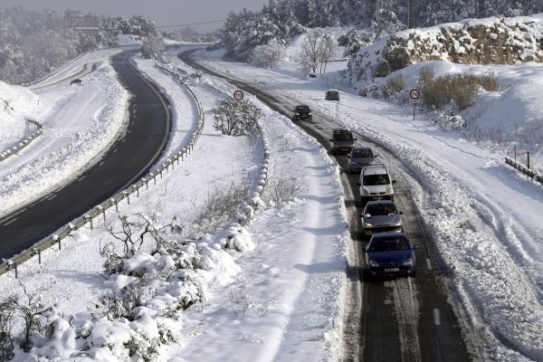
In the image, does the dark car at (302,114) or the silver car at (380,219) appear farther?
the dark car at (302,114)

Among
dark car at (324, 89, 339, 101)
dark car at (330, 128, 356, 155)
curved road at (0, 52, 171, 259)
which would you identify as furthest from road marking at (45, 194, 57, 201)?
dark car at (324, 89, 339, 101)

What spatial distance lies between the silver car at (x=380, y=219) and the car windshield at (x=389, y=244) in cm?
373

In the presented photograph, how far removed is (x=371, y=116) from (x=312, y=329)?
47.2m

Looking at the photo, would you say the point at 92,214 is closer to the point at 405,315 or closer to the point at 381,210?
the point at 381,210

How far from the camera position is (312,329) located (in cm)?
1686

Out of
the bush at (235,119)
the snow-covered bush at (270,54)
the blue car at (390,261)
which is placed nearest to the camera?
the blue car at (390,261)

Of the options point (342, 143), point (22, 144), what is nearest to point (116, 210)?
point (342, 143)

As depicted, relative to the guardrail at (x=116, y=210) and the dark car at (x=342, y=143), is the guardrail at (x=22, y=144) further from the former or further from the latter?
the dark car at (x=342, y=143)

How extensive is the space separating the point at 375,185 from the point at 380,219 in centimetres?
556

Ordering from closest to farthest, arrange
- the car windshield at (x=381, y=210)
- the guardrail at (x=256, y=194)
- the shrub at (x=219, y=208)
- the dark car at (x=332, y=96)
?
1. the car windshield at (x=381, y=210)
2. the guardrail at (x=256, y=194)
3. the shrub at (x=219, y=208)
4. the dark car at (x=332, y=96)

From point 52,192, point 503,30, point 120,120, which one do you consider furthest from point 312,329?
point 503,30

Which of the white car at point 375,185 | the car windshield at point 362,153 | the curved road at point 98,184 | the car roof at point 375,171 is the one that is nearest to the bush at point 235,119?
the curved road at point 98,184

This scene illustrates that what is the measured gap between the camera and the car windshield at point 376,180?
102 feet

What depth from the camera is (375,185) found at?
31.0 metres
